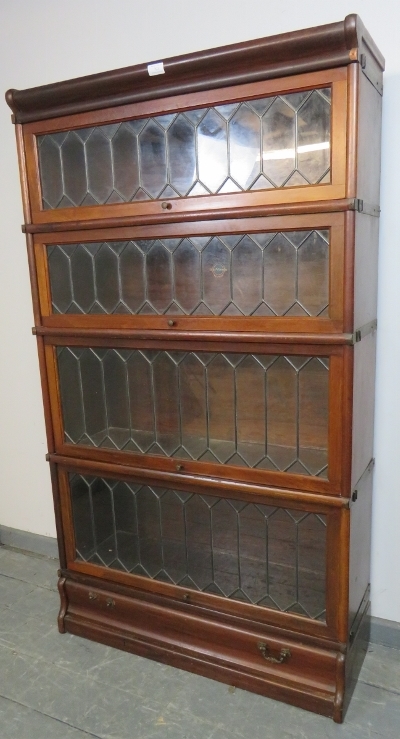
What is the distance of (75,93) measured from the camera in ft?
5.02

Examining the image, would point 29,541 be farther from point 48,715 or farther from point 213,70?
point 213,70

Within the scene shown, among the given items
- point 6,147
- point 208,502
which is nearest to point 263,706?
point 208,502

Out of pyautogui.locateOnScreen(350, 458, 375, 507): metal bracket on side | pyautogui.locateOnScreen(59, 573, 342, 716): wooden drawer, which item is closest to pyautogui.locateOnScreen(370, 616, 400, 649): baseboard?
pyautogui.locateOnScreen(59, 573, 342, 716): wooden drawer

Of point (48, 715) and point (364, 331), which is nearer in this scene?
point (364, 331)

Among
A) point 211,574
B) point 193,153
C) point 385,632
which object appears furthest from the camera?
point 385,632

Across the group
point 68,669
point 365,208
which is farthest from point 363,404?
point 68,669

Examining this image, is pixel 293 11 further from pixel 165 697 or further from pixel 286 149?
pixel 165 697

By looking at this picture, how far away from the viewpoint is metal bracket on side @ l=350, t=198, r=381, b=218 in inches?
50.2

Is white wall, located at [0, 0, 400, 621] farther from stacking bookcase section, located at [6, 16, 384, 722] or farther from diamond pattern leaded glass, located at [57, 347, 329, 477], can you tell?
diamond pattern leaded glass, located at [57, 347, 329, 477]

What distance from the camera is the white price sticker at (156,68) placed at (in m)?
1.38

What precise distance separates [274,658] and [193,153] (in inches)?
56.8

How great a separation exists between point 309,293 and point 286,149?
36 centimetres

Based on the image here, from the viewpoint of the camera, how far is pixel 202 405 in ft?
5.32

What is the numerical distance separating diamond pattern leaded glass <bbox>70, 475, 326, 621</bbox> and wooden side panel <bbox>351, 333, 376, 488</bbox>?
0.21 meters
